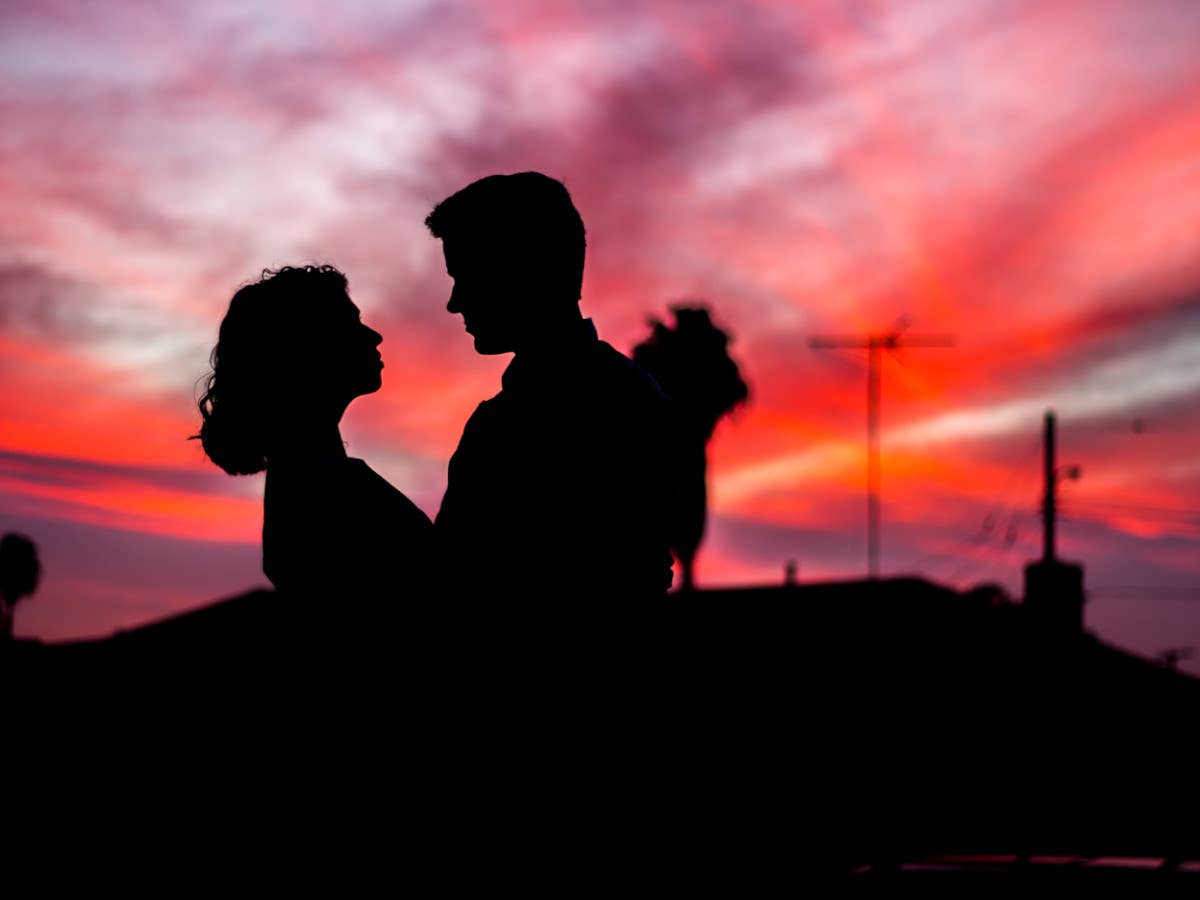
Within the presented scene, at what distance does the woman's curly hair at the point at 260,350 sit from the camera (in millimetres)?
3404

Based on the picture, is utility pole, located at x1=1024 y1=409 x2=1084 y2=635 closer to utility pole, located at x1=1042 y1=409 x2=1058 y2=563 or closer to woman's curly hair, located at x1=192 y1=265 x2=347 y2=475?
utility pole, located at x1=1042 y1=409 x2=1058 y2=563

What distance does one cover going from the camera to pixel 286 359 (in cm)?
341

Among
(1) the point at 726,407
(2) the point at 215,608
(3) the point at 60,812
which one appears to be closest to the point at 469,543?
(3) the point at 60,812

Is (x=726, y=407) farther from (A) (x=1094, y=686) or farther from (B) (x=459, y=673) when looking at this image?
(B) (x=459, y=673)

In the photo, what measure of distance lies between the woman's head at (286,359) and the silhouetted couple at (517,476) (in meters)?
0.10

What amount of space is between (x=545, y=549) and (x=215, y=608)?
39482 millimetres

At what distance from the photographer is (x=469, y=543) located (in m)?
2.62

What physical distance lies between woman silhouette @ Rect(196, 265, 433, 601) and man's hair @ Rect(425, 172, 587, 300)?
0.68m

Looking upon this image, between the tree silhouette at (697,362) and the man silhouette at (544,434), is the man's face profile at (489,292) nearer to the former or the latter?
the man silhouette at (544,434)

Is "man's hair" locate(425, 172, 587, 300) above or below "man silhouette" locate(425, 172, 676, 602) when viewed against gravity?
above

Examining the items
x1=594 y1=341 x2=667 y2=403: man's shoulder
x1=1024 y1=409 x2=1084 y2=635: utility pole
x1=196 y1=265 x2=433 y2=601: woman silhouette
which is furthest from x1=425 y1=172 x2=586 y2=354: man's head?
x1=1024 y1=409 x2=1084 y2=635: utility pole

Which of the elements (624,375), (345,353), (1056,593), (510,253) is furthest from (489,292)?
(1056,593)

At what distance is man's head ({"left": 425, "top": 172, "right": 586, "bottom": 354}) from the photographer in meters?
2.80

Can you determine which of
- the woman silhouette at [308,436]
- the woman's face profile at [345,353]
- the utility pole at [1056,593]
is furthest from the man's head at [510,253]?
the utility pole at [1056,593]
